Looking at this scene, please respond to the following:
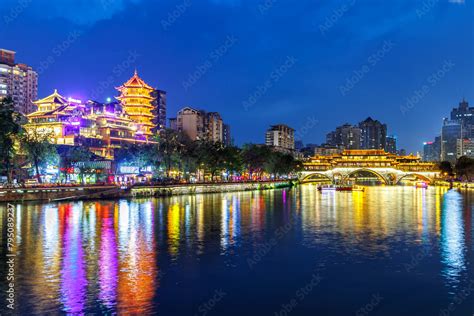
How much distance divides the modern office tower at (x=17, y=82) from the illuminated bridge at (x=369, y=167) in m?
96.7

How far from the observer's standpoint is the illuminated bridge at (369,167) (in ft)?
553

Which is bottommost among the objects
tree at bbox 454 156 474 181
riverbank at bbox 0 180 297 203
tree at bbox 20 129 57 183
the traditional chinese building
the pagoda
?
riverbank at bbox 0 180 297 203

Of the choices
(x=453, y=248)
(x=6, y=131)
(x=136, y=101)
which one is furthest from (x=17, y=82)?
(x=453, y=248)

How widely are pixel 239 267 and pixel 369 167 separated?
6138 inches

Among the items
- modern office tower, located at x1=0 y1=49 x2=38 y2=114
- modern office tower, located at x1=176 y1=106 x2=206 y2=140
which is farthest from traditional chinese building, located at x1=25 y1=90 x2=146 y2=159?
modern office tower, located at x1=176 y1=106 x2=206 y2=140

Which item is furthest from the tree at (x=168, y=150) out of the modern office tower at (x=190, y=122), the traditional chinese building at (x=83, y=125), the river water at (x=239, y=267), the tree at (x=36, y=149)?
the modern office tower at (x=190, y=122)

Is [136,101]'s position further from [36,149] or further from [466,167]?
[466,167]

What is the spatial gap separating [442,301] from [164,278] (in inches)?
447

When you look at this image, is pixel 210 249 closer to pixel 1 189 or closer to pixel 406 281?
pixel 406 281

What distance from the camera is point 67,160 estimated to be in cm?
8225

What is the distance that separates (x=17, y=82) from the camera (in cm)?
15288

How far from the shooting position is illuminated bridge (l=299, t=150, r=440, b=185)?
16850 centimetres

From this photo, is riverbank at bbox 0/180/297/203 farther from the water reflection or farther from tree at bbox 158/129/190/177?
the water reflection

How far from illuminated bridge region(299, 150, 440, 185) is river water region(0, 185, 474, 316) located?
13211 cm
